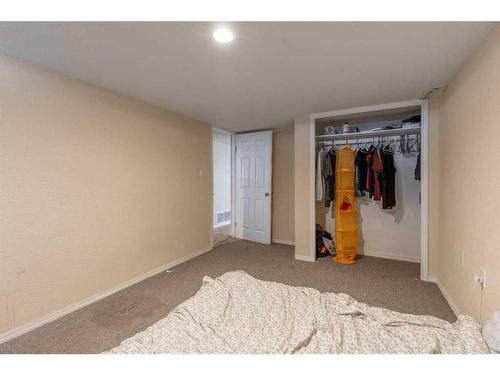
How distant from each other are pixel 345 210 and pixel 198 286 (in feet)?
6.78

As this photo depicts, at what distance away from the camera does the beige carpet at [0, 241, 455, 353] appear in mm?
1664

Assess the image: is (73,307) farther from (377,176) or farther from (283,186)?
(377,176)

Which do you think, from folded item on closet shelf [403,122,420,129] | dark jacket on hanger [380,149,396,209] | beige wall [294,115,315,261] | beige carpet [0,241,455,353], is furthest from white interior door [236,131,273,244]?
folded item on closet shelf [403,122,420,129]

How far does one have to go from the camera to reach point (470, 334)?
107 centimetres

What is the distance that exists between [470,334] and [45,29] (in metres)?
2.69

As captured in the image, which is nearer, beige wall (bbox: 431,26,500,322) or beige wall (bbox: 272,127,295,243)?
beige wall (bbox: 431,26,500,322)

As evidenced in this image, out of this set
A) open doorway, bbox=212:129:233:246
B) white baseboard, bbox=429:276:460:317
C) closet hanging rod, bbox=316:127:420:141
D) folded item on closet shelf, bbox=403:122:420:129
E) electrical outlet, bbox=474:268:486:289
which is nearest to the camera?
electrical outlet, bbox=474:268:486:289

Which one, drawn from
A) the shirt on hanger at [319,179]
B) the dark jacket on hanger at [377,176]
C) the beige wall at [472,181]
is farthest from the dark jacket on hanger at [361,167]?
the beige wall at [472,181]

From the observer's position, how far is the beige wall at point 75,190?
5.57ft

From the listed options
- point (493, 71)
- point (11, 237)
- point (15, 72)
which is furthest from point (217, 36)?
point (11, 237)

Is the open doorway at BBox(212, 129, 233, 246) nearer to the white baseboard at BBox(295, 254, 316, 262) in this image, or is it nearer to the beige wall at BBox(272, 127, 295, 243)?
the beige wall at BBox(272, 127, 295, 243)

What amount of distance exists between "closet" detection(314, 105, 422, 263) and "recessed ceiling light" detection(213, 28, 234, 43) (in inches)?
75.9

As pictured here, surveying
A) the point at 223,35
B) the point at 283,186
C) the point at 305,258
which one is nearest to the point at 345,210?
the point at 305,258
